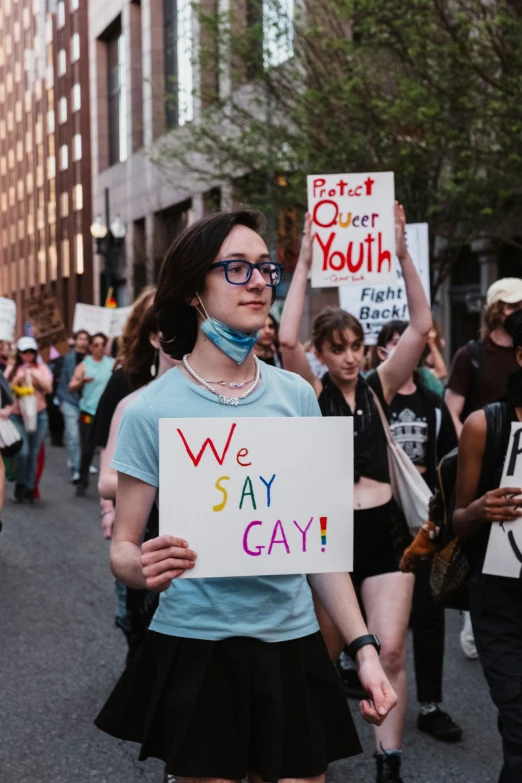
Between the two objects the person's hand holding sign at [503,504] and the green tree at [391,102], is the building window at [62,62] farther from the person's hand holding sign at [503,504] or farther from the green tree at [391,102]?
the person's hand holding sign at [503,504]

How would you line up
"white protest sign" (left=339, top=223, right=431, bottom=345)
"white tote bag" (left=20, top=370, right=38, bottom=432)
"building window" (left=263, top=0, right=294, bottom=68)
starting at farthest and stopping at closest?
1. "building window" (left=263, top=0, right=294, bottom=68)
2. "white tote bag" (left=20, top=370, right=38, bottom=432)
3. "white protest sign" (left=339, top=223, right=431, bottom=345)

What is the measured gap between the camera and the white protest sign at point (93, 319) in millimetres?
17688

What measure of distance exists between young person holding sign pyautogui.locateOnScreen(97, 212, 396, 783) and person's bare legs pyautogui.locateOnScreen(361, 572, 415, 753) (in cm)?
165

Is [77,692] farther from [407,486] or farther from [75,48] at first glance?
[75,48]

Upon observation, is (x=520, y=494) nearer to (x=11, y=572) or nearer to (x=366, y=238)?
(x=366, y=238)

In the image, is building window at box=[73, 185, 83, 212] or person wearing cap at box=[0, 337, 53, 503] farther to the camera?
building window at box=[73, 185, 83, 212]

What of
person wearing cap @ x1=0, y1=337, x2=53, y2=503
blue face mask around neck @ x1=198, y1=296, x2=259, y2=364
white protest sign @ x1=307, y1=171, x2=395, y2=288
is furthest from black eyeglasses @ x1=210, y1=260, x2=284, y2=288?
person wearing cap @ x1=0, y1=337, x2=53, y2=503

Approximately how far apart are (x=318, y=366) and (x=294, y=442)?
5701 millimetres

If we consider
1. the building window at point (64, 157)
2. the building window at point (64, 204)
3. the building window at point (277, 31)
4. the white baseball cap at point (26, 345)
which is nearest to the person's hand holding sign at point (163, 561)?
the white baseball cap at point (26, 345)

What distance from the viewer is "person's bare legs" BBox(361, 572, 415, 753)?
4418mm

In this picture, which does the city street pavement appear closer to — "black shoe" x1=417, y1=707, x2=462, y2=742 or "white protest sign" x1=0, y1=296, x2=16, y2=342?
"black shoe" x1=417, y1=707, x2=462, y2=742

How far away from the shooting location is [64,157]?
56.2 meters

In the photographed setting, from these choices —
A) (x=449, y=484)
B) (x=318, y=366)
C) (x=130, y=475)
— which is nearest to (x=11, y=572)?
(x=318, y=366)

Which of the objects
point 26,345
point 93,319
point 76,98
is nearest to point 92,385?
point 26,345
